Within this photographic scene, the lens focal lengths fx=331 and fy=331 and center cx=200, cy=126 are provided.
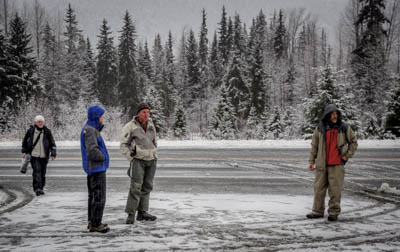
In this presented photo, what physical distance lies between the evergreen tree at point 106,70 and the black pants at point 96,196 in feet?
152

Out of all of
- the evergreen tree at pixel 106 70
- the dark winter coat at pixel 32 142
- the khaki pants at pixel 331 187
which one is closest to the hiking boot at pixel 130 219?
the khaki pants at pixel 331 187

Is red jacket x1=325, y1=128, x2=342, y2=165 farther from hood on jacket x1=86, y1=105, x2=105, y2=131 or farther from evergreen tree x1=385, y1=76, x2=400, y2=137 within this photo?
evergreen tree x1=385, y1=76, x2=400, y2=137

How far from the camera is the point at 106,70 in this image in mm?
50688

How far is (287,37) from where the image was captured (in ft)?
205

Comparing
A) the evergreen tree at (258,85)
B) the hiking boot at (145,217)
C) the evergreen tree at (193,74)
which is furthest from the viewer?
the evergreen tree at (193,74)

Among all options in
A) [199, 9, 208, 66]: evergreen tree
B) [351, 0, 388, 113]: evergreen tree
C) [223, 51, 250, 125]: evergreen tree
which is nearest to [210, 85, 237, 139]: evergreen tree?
[223, 51, 250, 125]: evergreen tree

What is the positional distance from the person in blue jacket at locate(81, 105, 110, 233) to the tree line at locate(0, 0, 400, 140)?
16.6m

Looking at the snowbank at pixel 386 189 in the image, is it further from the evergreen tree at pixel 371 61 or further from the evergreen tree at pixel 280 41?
the evergreen tree at pixel 280 41

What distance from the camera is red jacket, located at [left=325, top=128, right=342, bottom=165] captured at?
536 centimetres

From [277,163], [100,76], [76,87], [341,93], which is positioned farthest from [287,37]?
[277,163]

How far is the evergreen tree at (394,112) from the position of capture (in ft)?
65.0

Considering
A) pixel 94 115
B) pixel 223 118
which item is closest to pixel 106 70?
pixel 223 118

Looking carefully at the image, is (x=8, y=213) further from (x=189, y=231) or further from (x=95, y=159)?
(x=189, y=231)

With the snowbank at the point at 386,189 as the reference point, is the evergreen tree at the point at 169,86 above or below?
above
